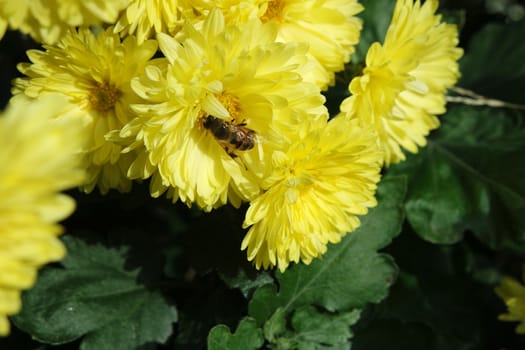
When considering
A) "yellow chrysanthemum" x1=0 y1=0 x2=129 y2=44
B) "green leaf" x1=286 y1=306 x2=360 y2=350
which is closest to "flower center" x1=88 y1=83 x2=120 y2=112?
"yellow chrysanthemum" x1=0 y1=0 x2=129 y2=44

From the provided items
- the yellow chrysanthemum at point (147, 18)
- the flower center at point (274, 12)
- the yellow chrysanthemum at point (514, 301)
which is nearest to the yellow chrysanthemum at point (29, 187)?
the yellow chrysanthemum at point (147, 18)

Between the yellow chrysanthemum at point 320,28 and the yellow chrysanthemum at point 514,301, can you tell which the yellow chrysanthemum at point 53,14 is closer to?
the yellow chrysanthemum at point 320,28

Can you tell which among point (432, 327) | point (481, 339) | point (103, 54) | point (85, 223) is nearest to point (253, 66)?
point (103, 54)

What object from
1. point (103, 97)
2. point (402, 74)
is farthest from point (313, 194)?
point (103, 97)

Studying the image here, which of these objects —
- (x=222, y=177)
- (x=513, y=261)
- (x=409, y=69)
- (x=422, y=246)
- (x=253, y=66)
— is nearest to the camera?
(x=253, y=66)

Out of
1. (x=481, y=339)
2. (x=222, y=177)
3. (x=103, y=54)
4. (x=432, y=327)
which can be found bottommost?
(x=481, y=339)

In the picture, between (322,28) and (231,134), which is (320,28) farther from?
(231,134)

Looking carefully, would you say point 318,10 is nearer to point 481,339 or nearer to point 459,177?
point 459,177
